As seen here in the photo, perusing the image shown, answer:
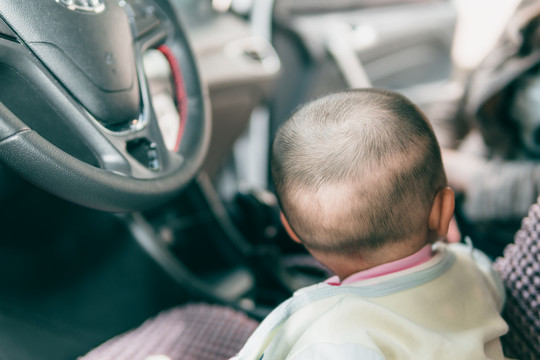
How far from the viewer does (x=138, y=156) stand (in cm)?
63

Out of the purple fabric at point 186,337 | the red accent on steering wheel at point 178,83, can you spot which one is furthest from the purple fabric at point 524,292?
the red accent on steering wheel at point 178,83

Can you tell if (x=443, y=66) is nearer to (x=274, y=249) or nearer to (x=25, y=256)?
(x=274, y=249)

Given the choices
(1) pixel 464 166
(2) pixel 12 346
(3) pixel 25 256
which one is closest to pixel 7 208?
(3) pixel 25 256

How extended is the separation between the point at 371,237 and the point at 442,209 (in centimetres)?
9

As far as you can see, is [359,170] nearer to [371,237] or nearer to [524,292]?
[371,237]

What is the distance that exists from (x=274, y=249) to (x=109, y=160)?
58 cm

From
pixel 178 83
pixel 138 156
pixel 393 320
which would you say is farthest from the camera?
pixel 178 83

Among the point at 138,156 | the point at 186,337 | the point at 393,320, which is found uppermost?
the point at 138,156

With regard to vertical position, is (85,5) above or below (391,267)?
above

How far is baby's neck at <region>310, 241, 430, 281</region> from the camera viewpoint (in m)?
0.55

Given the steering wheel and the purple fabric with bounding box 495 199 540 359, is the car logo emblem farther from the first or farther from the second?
the purple fabric with bounding box 495 199 540 359

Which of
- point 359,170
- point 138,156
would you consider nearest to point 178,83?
point 138,156

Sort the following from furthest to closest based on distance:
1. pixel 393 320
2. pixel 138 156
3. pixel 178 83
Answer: pixel 178 83 → pixel 138 156 → pixel 393 320

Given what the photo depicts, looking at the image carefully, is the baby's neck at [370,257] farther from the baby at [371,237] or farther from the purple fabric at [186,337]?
the purple fabric at [186,337]
